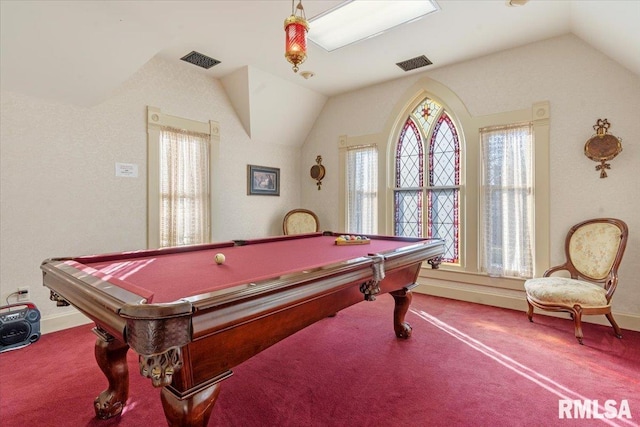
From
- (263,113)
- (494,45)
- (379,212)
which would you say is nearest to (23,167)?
(263,113)

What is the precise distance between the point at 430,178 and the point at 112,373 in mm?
4044

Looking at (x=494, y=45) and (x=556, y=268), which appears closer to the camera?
(x=556, y=268)

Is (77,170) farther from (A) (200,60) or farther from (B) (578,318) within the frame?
(B) (578,318)

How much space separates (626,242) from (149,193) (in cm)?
494

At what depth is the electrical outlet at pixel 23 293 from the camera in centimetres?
290

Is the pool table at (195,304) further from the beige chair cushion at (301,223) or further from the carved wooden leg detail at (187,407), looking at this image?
the beige chair cushion at (301,223)

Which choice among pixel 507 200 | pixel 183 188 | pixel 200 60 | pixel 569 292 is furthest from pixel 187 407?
pixel 200 60

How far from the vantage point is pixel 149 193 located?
12.1 feet

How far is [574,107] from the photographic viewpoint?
10.8 ft

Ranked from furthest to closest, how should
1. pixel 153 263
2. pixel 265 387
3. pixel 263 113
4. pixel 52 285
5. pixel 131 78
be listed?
pixel 263 113, pixel 131 78, pixel 265 387, pixel 153 263, pixel 52 285

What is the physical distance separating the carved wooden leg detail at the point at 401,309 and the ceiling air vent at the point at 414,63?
2921mm

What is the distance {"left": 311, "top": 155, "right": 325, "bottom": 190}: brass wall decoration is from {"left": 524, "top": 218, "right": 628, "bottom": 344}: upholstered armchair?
131 inches

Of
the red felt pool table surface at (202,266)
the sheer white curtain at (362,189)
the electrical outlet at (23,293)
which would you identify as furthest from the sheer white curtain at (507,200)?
the electrical outlet at (23,293)

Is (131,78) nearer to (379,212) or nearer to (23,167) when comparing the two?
(23,167)
